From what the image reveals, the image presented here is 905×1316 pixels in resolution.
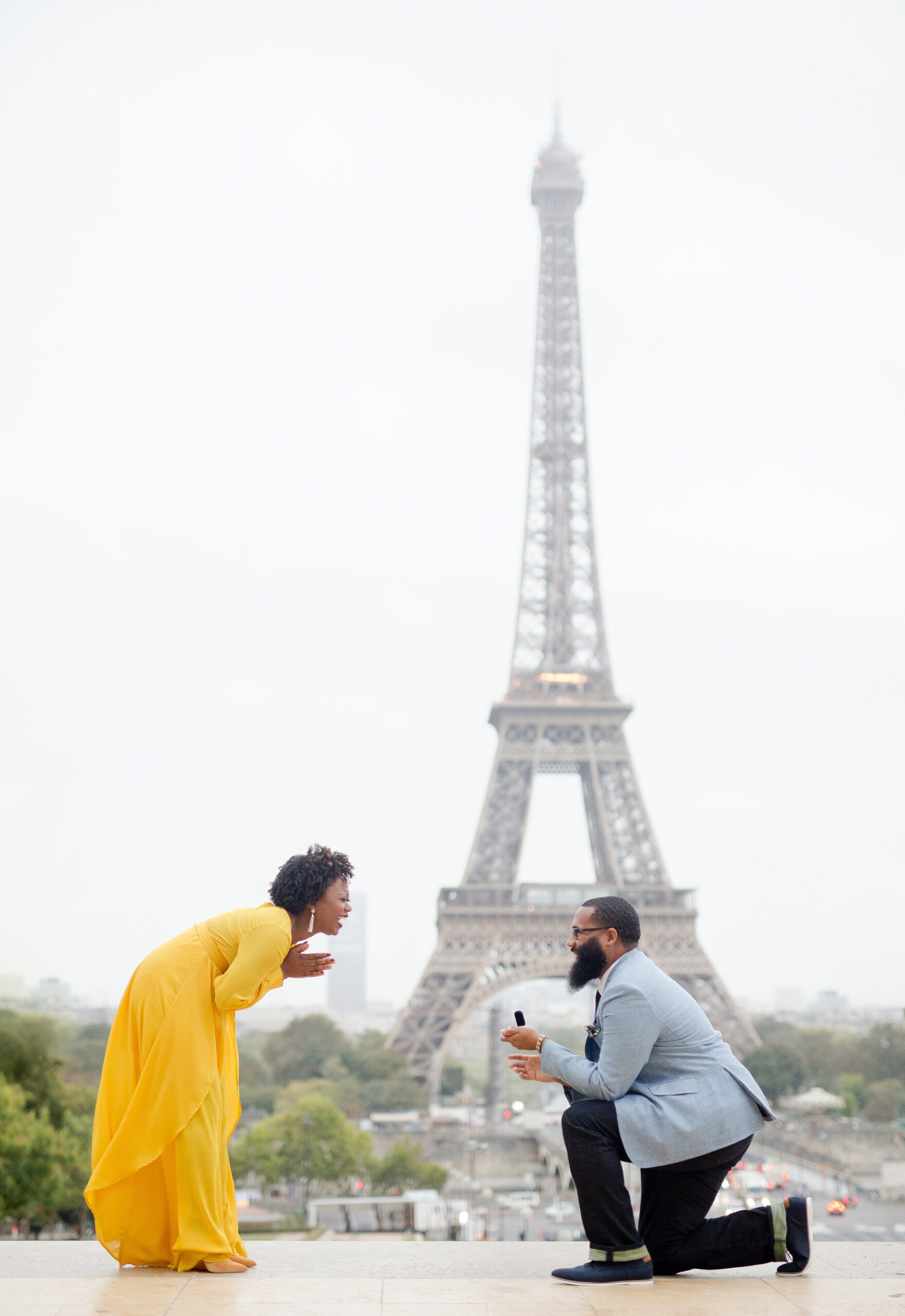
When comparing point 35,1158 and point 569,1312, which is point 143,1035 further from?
point 35,1158

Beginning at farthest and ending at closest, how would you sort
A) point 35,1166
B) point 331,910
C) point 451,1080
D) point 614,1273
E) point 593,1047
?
point 451,1080 < point 35,1166 < point 331,910 < point 593,1047 < point 614,1273

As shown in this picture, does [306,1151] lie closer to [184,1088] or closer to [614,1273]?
[184,1088]

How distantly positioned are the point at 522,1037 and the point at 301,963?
92cm

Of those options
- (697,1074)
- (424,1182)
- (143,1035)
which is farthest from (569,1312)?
(424,1182)

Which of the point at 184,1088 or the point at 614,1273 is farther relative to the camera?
the point at 184,1088

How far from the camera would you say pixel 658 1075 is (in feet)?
14.1

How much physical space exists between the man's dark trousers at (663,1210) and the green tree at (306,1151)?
106ft

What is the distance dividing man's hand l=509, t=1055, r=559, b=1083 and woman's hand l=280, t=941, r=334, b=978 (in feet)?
2.58

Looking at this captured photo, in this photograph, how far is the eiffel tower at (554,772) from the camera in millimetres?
38219

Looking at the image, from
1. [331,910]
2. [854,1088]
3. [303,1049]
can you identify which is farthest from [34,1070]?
[854,1088]

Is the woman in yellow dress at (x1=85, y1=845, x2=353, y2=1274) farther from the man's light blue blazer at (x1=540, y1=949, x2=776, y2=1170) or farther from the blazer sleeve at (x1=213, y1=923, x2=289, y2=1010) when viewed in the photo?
the man's light blue blazer at (x1=540, y1=949, x2=776, y2=1170)

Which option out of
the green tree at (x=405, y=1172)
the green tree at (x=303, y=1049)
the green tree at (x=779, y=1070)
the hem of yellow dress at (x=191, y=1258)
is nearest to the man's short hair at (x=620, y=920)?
the hem of yellow dress at (x=191, y=1258)

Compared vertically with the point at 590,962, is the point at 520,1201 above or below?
below

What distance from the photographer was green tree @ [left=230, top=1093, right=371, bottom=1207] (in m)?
34.2
